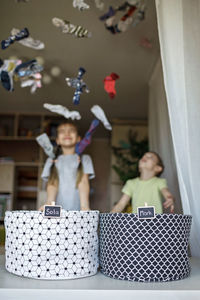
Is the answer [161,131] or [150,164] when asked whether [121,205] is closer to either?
[150,164]

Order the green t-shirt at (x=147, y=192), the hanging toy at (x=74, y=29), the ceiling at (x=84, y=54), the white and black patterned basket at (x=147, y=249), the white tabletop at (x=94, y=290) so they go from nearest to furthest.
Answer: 1. the white tabletop at (x=94, y=290)
2. the white and black patterned basket at (x=147, y=249)
3. the hanging toy at (x=74, y=29)
4. the green t-shirt at (x=147, y=192)
5. the ceiling at (x=84, y=54)

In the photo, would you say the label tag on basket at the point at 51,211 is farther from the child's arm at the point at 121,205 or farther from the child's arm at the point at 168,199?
the child's arm at the point at 121,205

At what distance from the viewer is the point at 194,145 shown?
130 centimetres

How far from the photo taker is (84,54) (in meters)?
2.90

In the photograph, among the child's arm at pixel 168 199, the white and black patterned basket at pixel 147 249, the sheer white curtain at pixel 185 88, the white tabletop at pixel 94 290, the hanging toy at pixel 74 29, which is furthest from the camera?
the hanging toy at pixel 74 29

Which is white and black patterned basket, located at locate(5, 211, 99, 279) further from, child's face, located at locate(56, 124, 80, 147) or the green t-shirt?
child's face, located at locate(56, 124, 80, 147)

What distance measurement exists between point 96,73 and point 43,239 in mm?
2512

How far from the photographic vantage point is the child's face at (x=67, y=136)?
211 centimetres

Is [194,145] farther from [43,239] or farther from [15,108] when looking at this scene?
[15,108]

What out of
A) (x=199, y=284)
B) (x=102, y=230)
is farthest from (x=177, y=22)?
(x=199, y=284)

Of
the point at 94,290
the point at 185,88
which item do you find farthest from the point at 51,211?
the point at 185,88

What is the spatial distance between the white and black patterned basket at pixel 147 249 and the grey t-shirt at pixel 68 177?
39.0 inches

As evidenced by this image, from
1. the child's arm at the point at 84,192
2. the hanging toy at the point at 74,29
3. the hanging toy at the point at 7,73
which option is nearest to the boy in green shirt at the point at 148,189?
the child's arm at the point at 84,192

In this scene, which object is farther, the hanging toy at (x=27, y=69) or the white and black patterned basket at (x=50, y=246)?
the hanging toy at (x=27, y=69)
